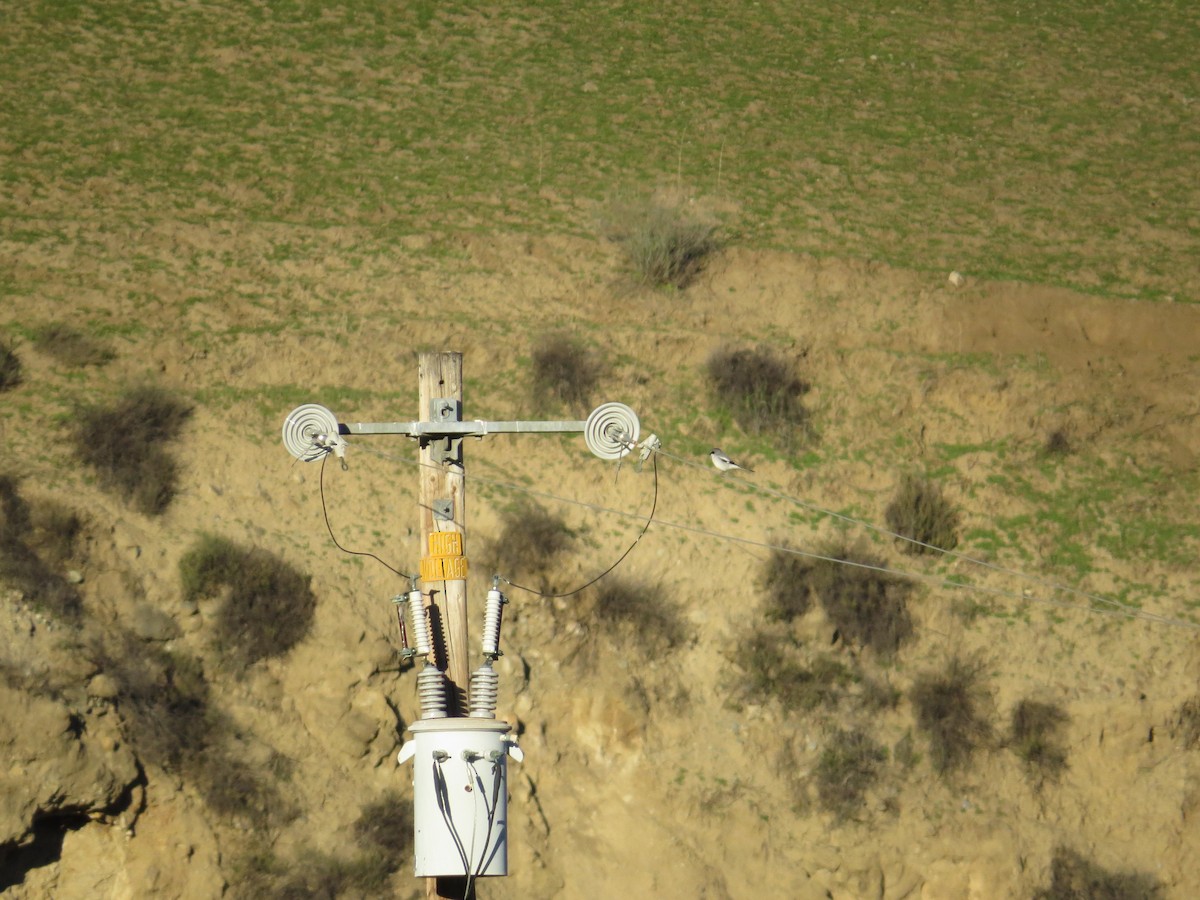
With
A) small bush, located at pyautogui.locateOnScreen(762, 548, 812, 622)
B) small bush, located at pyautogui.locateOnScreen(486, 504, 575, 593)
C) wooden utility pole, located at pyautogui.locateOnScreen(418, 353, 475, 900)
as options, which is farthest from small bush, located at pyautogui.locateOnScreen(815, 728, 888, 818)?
wooden utility pole, located at pyautogui.locateOnScreen(418, 353, 475, 900)

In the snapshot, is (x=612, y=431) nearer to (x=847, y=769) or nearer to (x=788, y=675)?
(x=788, y=675)

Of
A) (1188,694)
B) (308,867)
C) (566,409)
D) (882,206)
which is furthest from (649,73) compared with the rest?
(308,867)

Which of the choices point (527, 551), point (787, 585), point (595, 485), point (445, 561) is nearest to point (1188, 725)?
point (787, 585)

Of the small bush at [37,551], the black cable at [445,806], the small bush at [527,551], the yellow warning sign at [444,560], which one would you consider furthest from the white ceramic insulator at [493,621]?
the small bush at [37,551]

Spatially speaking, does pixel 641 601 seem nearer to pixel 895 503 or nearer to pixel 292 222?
pixel 895 503

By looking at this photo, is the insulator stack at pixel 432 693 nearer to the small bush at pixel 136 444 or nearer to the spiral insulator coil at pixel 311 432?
the spiral insulator coil at pixel 311 432

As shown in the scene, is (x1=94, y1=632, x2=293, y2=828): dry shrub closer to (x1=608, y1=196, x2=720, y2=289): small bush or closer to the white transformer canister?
the white transformer canister

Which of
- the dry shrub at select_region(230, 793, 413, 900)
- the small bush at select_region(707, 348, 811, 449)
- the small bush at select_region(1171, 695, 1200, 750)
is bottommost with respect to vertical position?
the dry shrub at select_region(230, 793, 413, 900)
